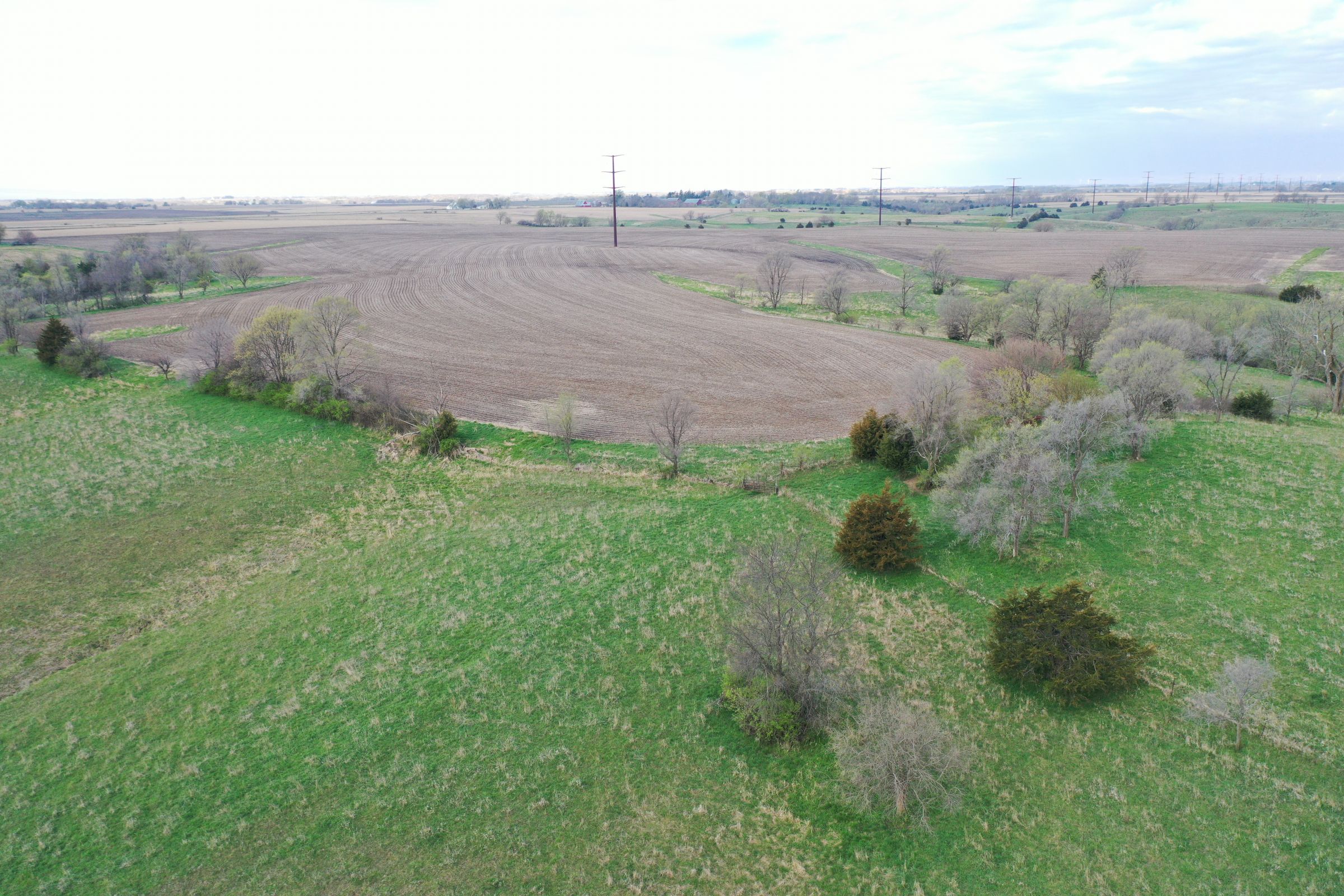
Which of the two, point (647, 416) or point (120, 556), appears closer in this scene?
point (120, 556)

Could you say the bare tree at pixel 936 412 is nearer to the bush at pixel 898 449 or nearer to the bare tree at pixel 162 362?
the bush at pixel 898 449

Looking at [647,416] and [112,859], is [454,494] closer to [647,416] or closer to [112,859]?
[647,416]

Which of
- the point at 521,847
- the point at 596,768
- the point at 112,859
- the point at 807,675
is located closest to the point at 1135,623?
the point at 807,675

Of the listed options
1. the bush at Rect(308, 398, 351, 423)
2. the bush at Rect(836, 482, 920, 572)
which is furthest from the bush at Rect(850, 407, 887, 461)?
the bush at Rect(308, 398, 351, 423)

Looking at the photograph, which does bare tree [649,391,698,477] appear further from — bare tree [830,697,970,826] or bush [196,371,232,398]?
bush [196,371,232,398]

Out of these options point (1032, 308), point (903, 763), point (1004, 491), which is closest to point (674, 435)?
point (1004, 491)
